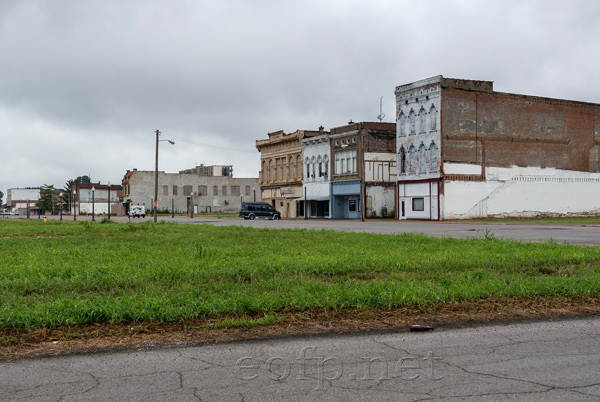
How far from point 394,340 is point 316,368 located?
1.43 m

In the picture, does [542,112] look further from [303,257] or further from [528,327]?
[528,327]

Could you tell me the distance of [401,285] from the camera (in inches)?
360

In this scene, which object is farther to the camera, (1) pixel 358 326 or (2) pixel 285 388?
(1) pixel 358 326

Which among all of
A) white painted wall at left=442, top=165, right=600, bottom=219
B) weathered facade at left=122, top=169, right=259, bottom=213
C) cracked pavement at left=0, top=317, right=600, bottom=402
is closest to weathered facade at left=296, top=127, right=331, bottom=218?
white painted wall at left=442, top=165, right=600, bottom=219

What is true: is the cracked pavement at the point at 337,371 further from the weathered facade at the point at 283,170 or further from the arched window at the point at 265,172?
the arched window at the point at 265,172

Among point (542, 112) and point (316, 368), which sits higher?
point (542, 112)

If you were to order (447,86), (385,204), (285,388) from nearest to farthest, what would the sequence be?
(285,388) < (447,86) < (385,204)

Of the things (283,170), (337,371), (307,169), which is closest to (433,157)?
(307,169)

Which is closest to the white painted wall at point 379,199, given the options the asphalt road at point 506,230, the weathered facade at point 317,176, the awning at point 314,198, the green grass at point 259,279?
the weathered facade at point 317,176

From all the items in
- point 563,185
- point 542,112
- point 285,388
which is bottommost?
point 285,388

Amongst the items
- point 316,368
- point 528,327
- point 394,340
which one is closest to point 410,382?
point 316,368

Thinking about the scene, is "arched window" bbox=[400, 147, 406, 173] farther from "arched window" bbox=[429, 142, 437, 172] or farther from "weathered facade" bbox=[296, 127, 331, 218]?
"weathered facade" bbox=[296, 127, 331, 218]

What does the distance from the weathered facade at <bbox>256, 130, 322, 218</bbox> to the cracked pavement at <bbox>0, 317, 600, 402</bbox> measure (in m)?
60.9

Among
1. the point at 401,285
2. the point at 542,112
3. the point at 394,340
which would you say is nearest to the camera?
the point at 394,340
